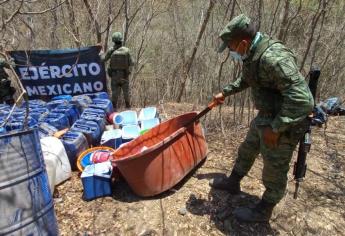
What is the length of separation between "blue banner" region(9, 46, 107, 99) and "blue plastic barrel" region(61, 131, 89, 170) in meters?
2.34

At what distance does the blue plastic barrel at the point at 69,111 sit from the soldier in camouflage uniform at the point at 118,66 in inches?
63.5

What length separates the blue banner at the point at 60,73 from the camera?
21.6 ft

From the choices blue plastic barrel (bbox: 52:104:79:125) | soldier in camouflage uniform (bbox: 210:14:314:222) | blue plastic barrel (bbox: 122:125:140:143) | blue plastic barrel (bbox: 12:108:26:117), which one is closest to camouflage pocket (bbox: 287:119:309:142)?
soldier in camouflage uniform (bbox: 210:14:314:222)

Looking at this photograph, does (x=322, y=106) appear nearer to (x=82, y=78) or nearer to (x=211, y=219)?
(x=211, y=219)

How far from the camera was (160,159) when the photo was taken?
136 inches

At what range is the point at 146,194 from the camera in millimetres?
3549

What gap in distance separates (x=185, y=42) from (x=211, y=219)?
550 cm

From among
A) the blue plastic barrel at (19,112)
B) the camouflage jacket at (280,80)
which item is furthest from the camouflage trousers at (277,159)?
the blue plastic barrel at (19,112)

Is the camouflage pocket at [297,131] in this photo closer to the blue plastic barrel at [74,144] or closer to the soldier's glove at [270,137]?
the soldier's glove at [270,137]

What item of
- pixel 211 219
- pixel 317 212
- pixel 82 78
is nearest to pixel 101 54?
pixel 82 78

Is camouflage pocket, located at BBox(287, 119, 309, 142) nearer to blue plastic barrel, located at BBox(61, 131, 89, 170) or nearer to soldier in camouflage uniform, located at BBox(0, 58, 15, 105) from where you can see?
blue plastic barrel, located at BBox(61, 131, 89, 170)

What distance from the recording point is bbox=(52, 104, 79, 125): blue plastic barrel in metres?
5.21

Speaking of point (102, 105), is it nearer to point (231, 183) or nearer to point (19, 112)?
point (19, 112)

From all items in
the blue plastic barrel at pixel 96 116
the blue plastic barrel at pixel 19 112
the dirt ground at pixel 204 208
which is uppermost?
the blue plastic barrel at pixel 19 112
